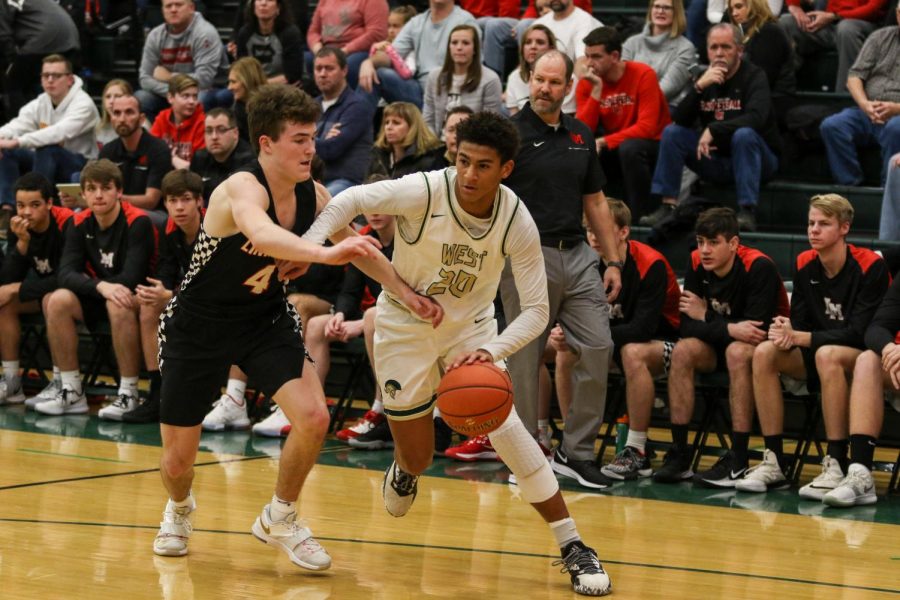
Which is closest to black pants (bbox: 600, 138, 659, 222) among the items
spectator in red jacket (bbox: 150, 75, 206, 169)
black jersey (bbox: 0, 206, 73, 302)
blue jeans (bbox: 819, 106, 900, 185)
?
blue jeans (bbox: 819, 106, 900, 185)

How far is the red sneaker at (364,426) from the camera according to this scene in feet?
25.7

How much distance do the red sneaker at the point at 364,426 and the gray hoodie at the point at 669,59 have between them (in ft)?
11.2

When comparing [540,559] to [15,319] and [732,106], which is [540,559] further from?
[15,319]

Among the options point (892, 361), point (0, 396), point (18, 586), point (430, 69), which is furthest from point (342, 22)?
point (18, 586)

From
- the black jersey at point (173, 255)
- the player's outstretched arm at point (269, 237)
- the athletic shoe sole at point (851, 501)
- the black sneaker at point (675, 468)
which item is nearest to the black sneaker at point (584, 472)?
the black sneaker at point (675, 468)

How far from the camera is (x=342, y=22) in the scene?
439 inches

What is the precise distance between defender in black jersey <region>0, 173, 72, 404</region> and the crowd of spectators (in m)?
0.02

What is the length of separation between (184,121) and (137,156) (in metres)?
0.66

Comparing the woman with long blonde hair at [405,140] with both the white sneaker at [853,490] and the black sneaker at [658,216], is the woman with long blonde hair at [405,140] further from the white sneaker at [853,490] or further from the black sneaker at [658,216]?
the white sneaker at [853,490]

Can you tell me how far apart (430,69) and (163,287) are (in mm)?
3193

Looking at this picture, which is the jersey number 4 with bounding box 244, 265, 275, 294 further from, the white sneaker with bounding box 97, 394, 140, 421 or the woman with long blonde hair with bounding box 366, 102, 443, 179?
the white sneaker with bounding box 97, 394, 140, 421

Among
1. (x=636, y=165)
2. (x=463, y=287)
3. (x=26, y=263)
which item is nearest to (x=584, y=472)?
(x=463, y=287)

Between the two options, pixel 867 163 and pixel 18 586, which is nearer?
pixel 18 586

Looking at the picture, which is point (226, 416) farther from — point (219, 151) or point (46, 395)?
point (219, 151)
